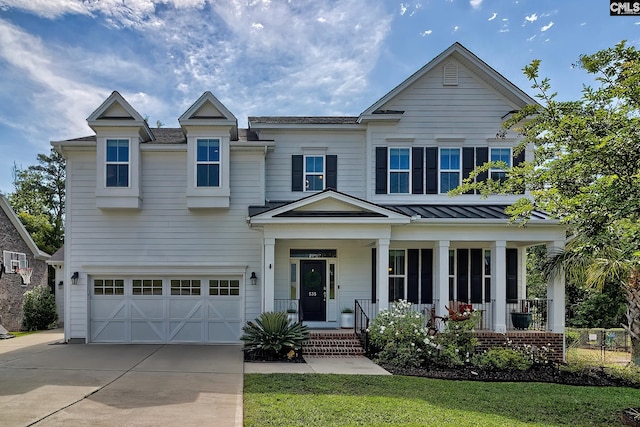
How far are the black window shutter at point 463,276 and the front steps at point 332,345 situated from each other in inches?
169

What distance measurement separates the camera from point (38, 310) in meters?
19.7

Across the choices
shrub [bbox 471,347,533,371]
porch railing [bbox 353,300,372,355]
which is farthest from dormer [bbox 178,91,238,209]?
shrub [bbox 471,347,533,371]

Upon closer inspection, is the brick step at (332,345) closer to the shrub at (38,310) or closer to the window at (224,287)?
the window at (224,287)

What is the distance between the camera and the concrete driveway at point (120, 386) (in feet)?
20.9

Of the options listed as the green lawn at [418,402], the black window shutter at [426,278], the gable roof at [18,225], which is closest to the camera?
the green lawn at [418,402]

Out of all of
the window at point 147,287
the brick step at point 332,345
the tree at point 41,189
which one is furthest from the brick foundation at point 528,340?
the tree at point 41,189

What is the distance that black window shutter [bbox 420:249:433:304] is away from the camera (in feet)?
47.1

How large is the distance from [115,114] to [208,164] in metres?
3.36

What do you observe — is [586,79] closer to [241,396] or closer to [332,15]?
[332,15]

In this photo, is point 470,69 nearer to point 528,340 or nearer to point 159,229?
point 528,340

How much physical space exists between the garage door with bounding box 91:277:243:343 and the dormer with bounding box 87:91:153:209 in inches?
110

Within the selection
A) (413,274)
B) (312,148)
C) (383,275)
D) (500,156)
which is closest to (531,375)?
(383,275)

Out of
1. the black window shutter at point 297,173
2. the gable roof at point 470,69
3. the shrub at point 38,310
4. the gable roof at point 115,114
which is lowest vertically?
the shrub at point 38,310

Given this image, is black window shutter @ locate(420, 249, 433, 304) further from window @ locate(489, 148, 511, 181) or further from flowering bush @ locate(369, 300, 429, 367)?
window @ locate(489, 148, 511, 181)
